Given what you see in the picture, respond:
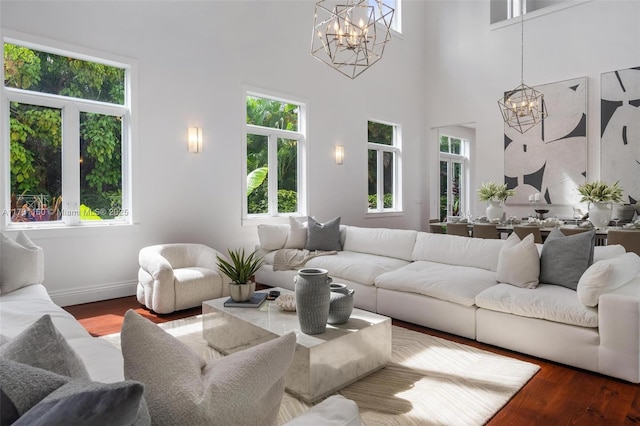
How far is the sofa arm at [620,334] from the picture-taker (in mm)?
2547

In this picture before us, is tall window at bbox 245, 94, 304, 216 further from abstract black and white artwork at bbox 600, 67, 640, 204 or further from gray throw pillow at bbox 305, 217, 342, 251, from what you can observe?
abstract black and white artwork at bbox 600, 67, 640, 204

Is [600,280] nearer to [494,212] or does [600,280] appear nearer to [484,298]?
[484,298]

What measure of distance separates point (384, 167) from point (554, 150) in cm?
315

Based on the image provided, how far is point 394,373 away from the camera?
274 cm

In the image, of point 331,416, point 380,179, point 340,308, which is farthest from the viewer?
point 380,179

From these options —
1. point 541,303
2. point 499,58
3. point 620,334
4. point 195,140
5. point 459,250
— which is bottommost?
point 620,334

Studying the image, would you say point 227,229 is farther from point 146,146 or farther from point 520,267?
point 520,267

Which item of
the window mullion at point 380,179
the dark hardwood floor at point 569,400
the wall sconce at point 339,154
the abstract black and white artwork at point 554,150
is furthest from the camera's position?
the window mullion at point 380,179

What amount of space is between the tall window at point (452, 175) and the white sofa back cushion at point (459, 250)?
5974 millimetres

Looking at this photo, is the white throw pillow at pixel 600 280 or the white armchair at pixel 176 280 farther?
the white armchair at pixel 176 280

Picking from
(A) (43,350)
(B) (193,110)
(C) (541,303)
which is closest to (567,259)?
(C) (541,303)

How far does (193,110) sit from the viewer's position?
5.34m

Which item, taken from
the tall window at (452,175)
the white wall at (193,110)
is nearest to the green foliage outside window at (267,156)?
the white wall at (193,110)

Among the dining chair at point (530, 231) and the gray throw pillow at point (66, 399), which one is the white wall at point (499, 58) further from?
the gray throw pillow at point (66, 399)
